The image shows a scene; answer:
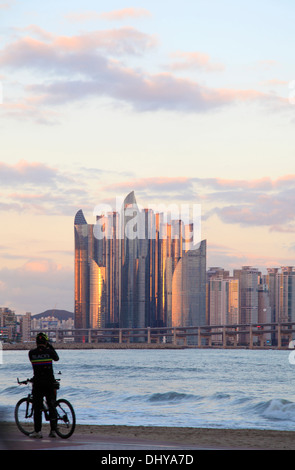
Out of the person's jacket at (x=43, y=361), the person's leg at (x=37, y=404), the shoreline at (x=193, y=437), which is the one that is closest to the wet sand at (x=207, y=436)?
the shoreline at (x=193, y=437)

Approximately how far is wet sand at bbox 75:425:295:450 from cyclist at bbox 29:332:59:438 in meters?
2.21

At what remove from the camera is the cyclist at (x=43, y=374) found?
1334 cm

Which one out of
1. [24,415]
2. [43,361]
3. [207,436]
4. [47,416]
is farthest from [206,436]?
[43,361]

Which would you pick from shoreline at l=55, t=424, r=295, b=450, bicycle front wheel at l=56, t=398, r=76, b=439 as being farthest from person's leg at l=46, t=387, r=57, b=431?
shoreline at l=55, t=424, r=295, b=450

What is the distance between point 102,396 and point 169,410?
679 cm

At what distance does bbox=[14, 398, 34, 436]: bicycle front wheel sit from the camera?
13.9 metres

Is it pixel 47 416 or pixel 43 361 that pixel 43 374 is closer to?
pixel 43 361

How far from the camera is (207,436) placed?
1616 centimetres

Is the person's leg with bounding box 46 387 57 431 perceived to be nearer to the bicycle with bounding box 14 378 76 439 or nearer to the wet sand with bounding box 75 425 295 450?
the bicycle with bounding box 14 378 76 439

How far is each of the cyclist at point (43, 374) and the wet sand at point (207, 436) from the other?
221 centimetres
